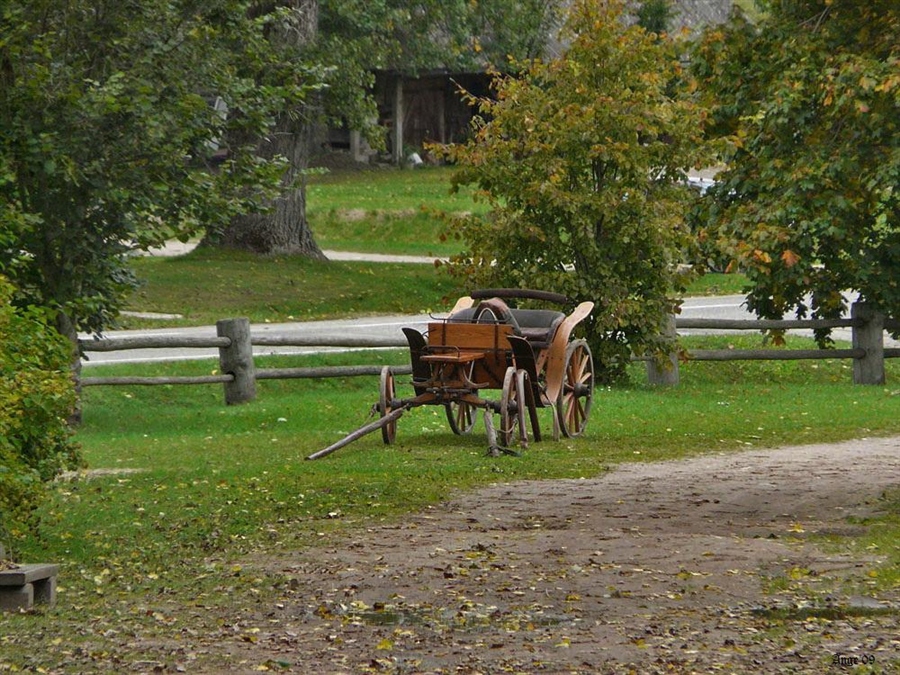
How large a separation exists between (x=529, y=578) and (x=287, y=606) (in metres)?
1.48

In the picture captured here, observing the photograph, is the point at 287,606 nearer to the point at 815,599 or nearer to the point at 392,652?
the point at 392,652

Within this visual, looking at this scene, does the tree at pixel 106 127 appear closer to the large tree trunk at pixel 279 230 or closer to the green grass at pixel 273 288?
the green grass at pixel 273 288

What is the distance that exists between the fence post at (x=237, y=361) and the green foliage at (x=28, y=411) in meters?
9.38

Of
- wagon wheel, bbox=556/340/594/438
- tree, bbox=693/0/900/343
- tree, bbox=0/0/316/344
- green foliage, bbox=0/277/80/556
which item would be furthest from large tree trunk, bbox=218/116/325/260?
green foliage, bbox=0/277/80/556

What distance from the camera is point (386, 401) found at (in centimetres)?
1465

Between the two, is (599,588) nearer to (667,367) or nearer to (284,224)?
(667,367)

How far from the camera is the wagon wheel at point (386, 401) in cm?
1460

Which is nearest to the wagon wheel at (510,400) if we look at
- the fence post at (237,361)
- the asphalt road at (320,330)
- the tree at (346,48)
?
the fence post at (237,361)

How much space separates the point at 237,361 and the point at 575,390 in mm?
5419

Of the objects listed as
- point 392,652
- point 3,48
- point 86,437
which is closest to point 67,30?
point 3,48

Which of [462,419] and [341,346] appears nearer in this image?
[462,419]

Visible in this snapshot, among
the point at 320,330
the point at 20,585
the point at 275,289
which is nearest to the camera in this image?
the point at 20,585

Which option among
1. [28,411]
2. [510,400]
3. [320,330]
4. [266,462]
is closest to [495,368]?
[510,400]

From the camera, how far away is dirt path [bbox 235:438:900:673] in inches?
289
